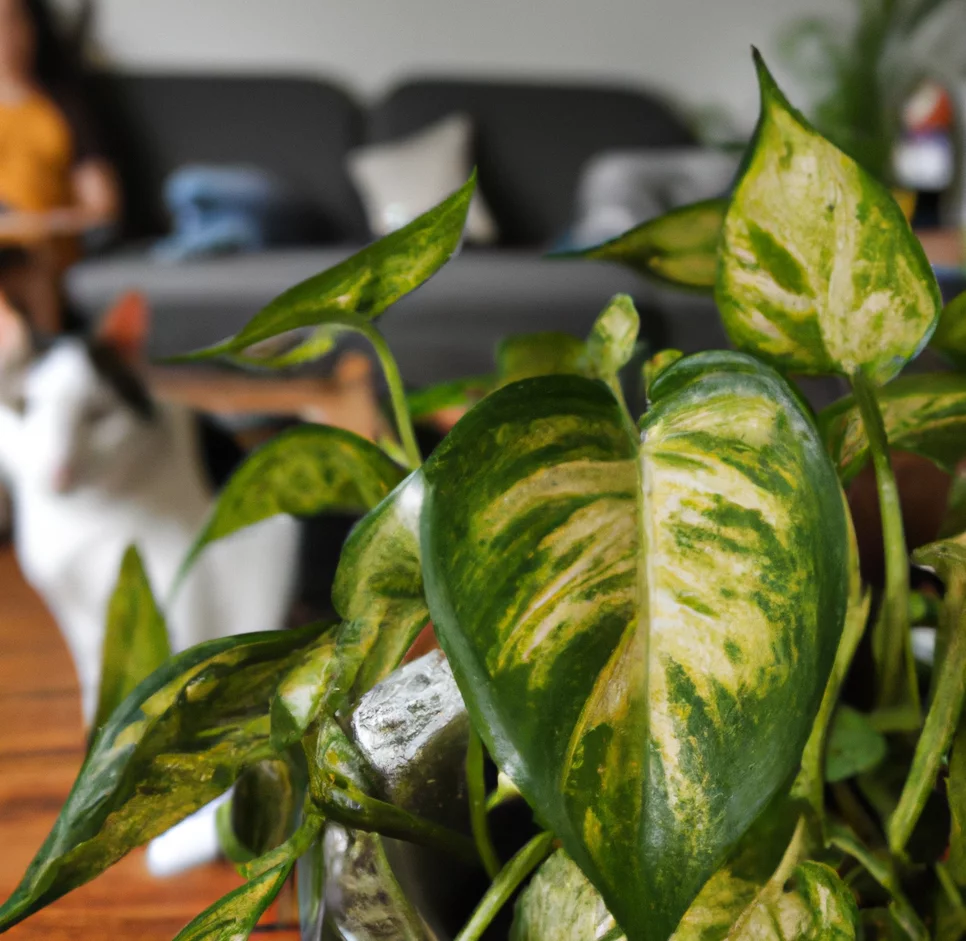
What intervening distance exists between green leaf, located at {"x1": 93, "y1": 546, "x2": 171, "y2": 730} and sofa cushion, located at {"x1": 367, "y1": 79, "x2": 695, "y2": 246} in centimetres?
322

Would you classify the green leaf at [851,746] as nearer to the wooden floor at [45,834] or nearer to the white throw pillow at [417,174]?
the wooden floor at [45,834]

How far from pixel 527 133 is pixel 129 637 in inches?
134

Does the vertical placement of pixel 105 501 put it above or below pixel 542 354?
below

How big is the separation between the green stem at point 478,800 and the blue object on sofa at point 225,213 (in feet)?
9.10

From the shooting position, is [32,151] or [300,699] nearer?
[300,699]

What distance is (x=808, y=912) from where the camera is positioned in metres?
0.23

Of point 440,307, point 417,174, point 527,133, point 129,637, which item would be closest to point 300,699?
point 129,637

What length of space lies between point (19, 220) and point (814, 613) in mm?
2755

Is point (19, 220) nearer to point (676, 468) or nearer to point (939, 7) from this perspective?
point (676, 468)

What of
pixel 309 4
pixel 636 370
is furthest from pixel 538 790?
pixel 309 4

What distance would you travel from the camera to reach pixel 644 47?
12.4 ft

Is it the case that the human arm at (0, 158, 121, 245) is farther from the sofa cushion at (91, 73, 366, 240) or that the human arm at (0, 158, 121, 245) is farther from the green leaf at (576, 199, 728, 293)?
the green leaf at (576, 199, 728, 293)

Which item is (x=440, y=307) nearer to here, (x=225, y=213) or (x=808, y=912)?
(x=225, y=213)

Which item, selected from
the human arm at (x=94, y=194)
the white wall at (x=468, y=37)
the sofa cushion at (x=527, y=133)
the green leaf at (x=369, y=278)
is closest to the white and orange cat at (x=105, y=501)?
→ the green leaf at (x=369, y=278)
